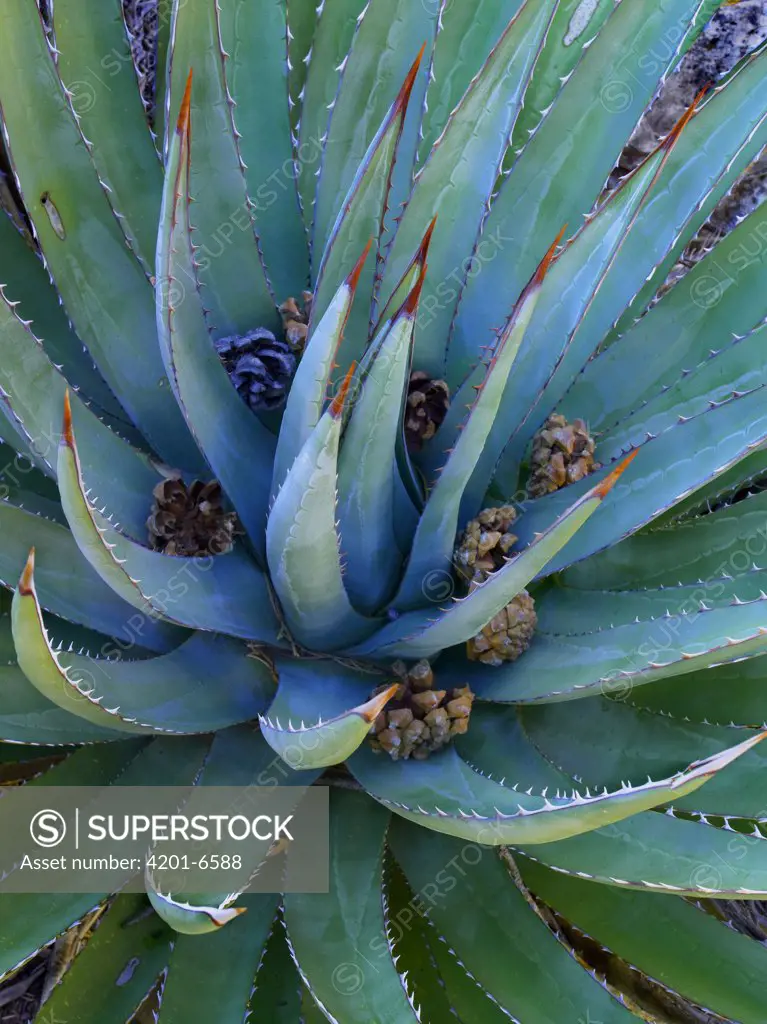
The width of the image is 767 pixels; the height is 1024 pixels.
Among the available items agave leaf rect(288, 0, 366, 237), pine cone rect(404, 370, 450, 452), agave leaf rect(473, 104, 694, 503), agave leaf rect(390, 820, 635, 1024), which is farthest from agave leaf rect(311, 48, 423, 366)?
agave leaf rect(390, 820, 635, 1024)

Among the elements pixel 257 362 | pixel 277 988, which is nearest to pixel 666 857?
pixel 277 988

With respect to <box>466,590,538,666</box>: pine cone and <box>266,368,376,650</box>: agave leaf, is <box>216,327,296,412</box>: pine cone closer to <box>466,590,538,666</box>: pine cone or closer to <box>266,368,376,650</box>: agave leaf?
<box>266,368,376,650</box>: agave leaf

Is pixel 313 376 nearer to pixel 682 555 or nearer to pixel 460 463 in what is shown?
pixel 460 463

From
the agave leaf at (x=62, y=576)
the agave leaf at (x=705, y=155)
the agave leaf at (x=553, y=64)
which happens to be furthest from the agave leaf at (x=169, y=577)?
the agave leaf at (x=553, y=64)

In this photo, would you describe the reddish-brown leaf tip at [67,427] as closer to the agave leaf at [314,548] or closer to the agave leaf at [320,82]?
the agave leaf at [314,548]

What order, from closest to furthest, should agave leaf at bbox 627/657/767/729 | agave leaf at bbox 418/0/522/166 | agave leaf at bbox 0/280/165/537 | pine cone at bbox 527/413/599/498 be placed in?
agave leaf at bbox 0/280/165/537, pine cone at bbox 527/413/599/498, agave leaf at bbox 627/657/767/729, agave leaf at bbox 418/0/522/166

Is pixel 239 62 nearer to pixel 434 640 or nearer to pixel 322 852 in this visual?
pixel 434 640
